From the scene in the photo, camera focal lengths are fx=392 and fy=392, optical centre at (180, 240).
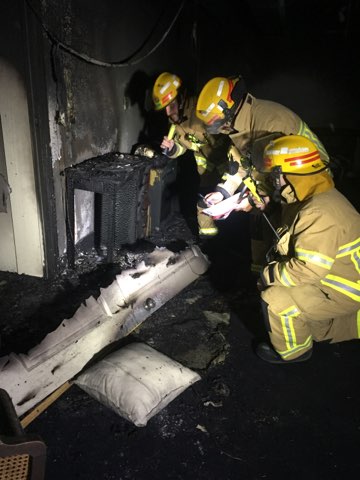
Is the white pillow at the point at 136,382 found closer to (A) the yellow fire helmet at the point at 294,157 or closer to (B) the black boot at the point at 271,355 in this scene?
(B) the black boot at the point at 271,355

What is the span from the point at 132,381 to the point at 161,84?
352 cm

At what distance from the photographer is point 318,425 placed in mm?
2828

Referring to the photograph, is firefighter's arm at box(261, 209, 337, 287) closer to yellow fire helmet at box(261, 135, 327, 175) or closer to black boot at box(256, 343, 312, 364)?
yellow fire helmet at box(261, 135, 327, 175)

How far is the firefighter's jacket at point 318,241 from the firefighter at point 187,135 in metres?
1.96

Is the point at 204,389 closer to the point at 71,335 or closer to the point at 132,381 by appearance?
the point at 132,381

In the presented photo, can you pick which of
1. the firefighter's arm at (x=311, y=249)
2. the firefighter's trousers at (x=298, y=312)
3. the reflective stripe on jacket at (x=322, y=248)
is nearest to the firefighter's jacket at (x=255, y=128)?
the reflective stripe on jacket at (x=322, y=248)

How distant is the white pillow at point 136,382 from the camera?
2.69 m

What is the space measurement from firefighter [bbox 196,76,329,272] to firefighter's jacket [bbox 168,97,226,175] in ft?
2.67

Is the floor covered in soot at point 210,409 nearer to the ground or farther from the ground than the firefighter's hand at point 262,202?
nearer to the ground

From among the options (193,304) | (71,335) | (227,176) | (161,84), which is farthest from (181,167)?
(71,335)

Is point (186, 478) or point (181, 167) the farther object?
point (181, 167)


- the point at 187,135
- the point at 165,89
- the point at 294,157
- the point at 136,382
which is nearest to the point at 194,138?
the point at 187,135

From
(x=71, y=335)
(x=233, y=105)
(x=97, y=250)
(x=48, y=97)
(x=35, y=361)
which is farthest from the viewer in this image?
(x=97, y=250)

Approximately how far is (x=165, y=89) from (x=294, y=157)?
2468mm
